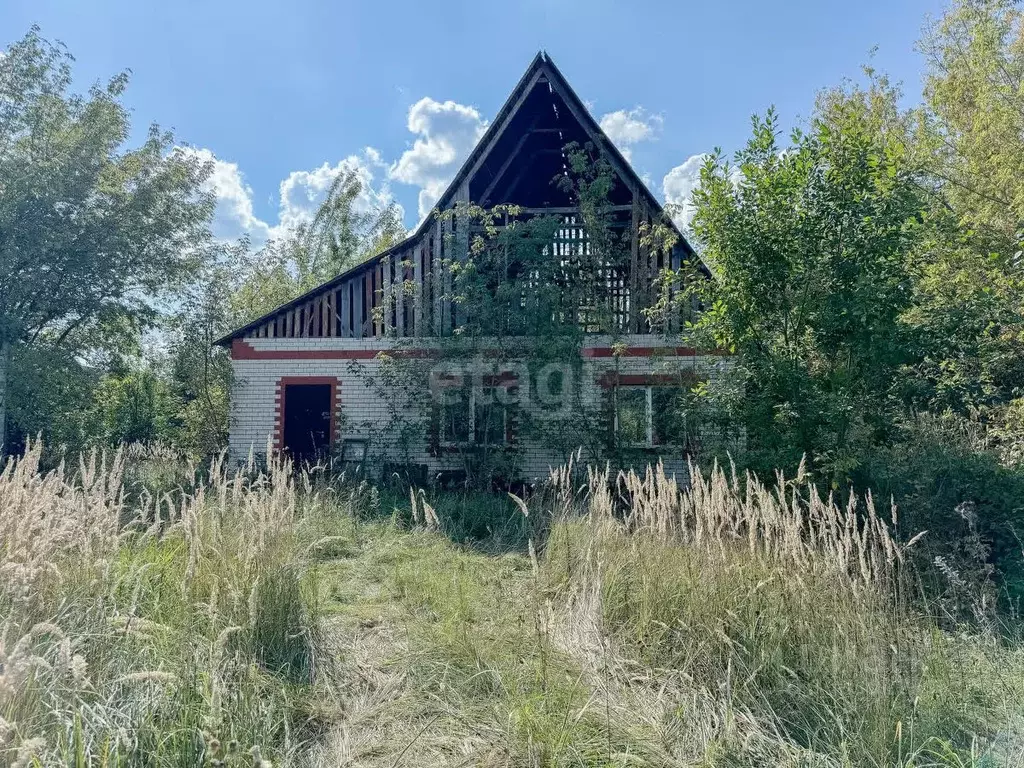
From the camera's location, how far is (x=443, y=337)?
1071 centimetres

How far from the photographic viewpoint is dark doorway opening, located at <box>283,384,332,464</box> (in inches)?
499

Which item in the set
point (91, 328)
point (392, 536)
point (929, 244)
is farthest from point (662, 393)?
point (91, 328)

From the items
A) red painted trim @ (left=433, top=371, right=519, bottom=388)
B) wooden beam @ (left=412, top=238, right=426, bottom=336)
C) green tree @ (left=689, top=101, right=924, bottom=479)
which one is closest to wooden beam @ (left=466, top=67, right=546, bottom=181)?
wooden beam @ (left=412, top=238, right=426, bottom=336)

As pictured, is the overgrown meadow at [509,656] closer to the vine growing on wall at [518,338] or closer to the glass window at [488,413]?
the vine growing on wall at [518,338]

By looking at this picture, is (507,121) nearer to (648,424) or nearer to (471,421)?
(471,421)

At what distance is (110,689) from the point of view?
2643 millimetres

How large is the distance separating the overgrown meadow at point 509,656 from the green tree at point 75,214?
12.2m

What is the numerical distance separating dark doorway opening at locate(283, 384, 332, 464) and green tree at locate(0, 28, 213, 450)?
5.44m

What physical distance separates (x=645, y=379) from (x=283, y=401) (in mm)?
7382

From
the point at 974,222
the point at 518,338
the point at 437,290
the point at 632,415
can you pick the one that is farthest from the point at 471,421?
the point at 974,222

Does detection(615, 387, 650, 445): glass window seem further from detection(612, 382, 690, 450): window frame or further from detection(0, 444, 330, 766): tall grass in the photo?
detection(0, 444, 330, 766): tall grass

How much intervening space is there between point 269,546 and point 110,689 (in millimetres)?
1235

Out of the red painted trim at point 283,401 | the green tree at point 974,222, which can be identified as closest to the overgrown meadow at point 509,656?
the green tree at point 974,222

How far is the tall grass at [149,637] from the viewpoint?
2.29m
